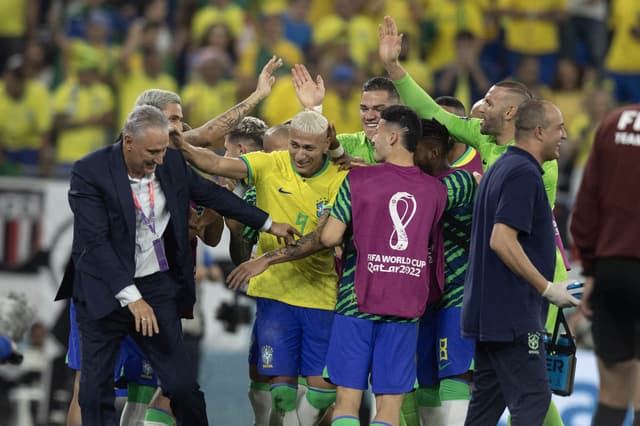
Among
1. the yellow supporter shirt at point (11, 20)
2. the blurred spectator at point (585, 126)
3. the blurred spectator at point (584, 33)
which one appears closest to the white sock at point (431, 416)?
the blurred spectator at point (585, 126)

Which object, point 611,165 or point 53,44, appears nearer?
point 611,165

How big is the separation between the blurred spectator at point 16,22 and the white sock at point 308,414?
909 cm

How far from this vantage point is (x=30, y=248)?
12.9m

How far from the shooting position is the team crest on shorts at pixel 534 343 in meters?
7.02

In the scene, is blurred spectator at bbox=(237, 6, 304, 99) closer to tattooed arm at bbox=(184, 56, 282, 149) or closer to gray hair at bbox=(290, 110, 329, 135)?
tattooed arm at bbox=(184, 56, 282, 149)

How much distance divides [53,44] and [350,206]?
9173mm

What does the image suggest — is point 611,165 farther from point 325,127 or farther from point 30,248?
point 30,248

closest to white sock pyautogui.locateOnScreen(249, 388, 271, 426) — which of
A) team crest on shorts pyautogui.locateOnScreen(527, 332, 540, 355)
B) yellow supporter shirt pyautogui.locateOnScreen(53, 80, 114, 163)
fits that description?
team crest on shorts pyautogui.locateOnScreen(527, 332, 540, 355)

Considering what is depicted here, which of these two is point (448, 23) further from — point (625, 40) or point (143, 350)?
point (143, 350)

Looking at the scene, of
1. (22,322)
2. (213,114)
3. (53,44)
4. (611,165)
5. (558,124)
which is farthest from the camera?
(53,44)

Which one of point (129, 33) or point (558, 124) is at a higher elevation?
point (129, 33)

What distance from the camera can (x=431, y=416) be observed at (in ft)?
27.2

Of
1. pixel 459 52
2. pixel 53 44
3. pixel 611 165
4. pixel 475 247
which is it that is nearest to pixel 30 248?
pixel 53 44

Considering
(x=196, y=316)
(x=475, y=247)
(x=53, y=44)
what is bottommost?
(x=196, y=316)
